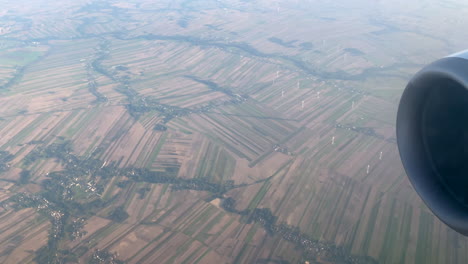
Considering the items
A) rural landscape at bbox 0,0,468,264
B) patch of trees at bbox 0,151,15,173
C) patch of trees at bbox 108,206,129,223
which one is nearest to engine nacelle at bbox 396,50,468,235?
rural landscape at bbox 0,0,468,264

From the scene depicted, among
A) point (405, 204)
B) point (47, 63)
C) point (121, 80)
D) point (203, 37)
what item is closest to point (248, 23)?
point (203, 37)

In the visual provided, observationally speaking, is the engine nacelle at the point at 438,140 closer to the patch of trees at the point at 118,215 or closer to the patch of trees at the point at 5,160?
the patch of trees at the point at 118,215

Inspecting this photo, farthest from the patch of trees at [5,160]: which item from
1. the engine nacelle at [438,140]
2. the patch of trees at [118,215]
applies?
the engine nacelle at [438,140]

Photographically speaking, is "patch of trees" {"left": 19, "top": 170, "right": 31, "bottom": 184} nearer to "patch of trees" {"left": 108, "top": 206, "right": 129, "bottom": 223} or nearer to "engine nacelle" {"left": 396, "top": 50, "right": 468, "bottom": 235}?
"patch of trees" {"left": 108, "top": 206, "right": 129, "bottom": 223}

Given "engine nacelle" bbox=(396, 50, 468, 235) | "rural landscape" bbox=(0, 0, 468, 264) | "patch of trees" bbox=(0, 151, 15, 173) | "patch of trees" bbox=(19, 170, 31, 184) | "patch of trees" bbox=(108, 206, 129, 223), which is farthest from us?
"patch of trees" bbox=(0, 151, 15, 173)

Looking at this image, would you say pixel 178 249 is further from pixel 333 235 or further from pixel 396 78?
pixel 396 78

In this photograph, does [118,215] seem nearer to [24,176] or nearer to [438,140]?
[24,176]
